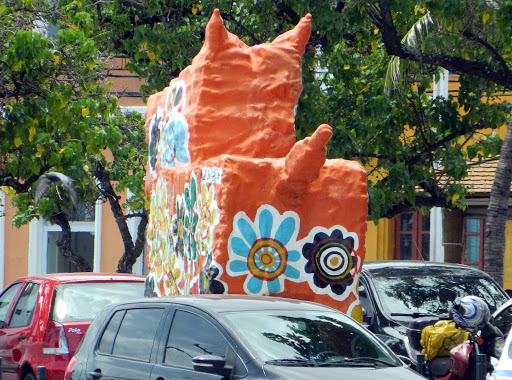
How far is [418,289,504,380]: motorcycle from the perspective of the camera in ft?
24.0

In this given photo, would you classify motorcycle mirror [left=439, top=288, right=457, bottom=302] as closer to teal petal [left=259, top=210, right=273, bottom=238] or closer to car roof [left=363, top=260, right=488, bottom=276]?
car roof [left=363, top=260, right=488, bottom=276]

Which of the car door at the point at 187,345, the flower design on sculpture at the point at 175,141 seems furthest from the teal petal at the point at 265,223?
the car door at the point at 187,345

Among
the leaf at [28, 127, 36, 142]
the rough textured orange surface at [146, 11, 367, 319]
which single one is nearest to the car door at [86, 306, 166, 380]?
the rough textured orange surface at [146, 11, 367, 319]

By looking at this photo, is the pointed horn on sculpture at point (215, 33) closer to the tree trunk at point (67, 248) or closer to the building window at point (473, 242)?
the tree trunk at point (67, 248)

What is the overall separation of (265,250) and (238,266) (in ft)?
1.06

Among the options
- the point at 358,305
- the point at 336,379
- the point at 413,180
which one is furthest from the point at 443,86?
the point at 336,379

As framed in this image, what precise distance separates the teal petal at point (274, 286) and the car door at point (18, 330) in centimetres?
244

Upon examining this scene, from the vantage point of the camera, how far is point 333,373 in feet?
18.1

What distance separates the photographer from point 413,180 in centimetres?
1370

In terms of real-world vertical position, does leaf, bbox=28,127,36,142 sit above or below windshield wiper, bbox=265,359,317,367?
above

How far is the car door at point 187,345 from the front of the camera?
226 inches

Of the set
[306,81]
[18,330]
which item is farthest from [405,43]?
[18,330]

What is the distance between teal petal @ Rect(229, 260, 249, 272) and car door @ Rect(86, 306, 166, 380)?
1954mm

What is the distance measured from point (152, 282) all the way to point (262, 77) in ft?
8.35
